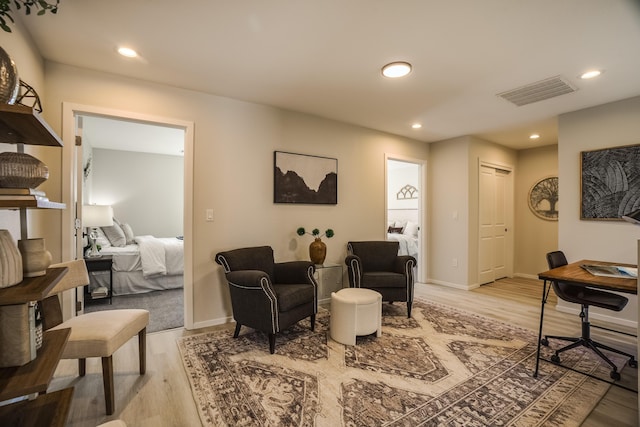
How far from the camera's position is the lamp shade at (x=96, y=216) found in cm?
357

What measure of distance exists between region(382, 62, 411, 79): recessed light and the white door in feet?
9.79

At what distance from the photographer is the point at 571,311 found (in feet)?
11.2

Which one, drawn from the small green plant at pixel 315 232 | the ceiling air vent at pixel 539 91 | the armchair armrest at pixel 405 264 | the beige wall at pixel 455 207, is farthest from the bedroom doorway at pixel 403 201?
the ceiling air vent at pixel 539 91

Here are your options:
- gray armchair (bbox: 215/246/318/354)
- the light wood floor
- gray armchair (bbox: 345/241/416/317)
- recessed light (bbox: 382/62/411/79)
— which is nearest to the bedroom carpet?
the light wood floor

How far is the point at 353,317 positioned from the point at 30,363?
2084mm

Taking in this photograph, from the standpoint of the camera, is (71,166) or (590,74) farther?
(590,74)

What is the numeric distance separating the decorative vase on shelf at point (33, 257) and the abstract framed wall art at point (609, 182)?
463 centimetres

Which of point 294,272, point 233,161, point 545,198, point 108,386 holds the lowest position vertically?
point 108,386

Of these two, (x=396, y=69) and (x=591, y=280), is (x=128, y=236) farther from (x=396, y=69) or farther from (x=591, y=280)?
(x=591, y=280)

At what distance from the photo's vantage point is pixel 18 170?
0.97 metres

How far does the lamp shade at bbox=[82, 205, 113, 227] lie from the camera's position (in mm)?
3566

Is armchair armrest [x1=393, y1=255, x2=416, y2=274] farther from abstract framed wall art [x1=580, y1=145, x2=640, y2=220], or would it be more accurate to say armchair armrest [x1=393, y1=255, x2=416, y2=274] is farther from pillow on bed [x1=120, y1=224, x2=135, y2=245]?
pillow on bed [x1=120, y1=224, x2=135, y2=245]

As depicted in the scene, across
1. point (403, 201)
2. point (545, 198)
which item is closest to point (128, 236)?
point (403, 201)

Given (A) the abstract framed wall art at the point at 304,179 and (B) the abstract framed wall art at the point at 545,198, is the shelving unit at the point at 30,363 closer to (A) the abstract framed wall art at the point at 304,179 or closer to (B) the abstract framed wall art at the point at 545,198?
(A) the abstract framed wall art at the point at 304,179
